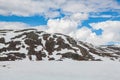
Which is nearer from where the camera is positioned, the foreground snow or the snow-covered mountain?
the foreground snow

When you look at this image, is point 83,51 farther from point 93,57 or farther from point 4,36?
point 4,36

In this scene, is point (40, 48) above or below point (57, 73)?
below

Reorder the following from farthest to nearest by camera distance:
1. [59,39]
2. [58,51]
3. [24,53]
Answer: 1. [59,39]
2. [58,51]
3. [24,53]

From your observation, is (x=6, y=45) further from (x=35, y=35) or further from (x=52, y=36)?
(x=52, y=36)

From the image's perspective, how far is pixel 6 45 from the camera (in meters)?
152

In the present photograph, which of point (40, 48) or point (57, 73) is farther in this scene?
point (40, 48)

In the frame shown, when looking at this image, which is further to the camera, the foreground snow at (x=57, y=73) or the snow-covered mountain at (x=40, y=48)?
the snow-covered mountain at (x=40, y=48)

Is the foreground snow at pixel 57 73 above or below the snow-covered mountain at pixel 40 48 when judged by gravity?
above

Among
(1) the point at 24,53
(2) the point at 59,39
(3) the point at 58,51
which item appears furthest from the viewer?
(2) the point at 59,39

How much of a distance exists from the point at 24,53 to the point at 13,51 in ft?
26.8

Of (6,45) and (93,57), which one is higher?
(6,45)

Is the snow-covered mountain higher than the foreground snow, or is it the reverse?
the foreground snow

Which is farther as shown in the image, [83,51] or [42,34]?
[42,34]

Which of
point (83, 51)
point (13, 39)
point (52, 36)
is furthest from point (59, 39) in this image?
point (13, 39)
